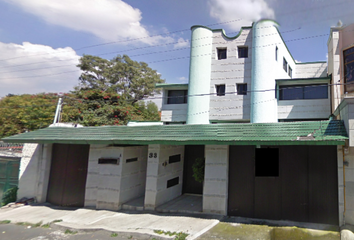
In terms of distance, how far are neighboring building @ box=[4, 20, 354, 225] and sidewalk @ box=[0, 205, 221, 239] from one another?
0.73 meters

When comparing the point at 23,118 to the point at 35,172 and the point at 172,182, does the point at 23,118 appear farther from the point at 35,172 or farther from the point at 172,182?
the point at 172,182

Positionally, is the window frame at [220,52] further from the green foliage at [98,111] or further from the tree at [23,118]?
the tree at [23,118]

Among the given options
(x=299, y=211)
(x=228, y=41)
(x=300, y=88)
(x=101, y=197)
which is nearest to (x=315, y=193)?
(x=299, y=211)

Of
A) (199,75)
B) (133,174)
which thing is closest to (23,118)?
(133,174)

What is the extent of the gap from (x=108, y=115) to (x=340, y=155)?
78.9 ft

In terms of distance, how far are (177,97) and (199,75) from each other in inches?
121

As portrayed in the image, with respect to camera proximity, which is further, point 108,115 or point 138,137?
point 108,115

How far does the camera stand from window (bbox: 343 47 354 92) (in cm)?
1522

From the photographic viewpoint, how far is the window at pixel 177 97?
858 inches

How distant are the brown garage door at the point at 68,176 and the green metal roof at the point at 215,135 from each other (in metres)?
1.02

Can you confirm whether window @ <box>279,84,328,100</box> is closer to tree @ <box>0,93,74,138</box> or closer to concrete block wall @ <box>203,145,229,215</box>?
concrete block wall @ <box>203,145,229,215</box>

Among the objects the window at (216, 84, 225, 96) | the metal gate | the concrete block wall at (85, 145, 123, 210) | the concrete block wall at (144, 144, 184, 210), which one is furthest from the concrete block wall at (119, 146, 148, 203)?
the window at (216, 84, 225, 96)

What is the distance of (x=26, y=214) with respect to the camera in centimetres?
1033

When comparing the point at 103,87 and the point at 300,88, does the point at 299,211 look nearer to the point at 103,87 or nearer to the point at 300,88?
the point at 300,88
